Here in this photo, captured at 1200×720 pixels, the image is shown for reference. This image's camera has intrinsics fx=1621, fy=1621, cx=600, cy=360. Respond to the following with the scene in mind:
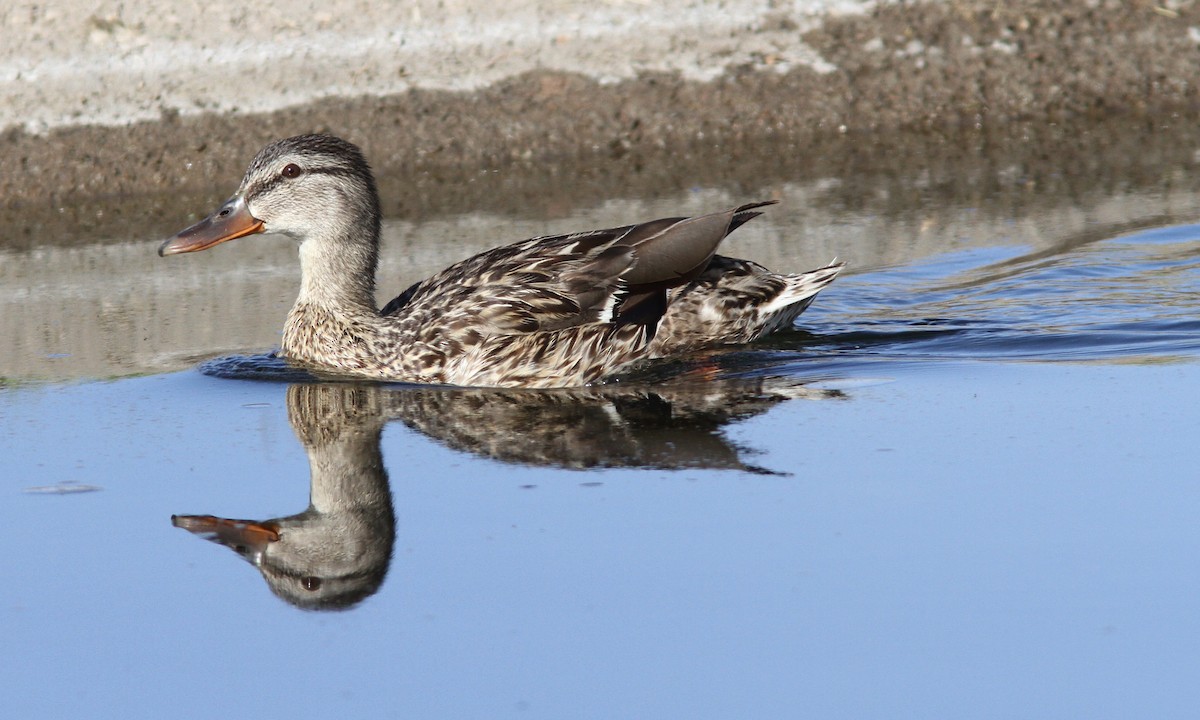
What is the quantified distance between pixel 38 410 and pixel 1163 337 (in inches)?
229

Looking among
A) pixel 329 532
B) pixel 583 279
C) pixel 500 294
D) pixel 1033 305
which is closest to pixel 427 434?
pixel 329 532

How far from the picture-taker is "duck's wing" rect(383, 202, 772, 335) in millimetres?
8641

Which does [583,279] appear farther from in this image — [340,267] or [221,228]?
[221,228]

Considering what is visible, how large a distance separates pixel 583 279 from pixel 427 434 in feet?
5.22

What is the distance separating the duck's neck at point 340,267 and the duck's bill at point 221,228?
44cm

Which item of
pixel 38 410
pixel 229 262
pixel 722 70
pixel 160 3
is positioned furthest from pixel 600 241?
pixel 160 3

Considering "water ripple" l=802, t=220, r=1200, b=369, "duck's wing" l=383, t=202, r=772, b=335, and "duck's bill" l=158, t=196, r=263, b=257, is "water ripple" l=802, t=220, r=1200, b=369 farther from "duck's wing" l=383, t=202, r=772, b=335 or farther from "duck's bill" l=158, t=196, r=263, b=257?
"duck's bill" l=158, t=196, r=263, b=257

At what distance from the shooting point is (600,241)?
8.82m

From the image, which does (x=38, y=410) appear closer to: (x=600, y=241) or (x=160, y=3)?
(x=600, y=241)

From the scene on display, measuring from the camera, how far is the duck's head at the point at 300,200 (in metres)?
8.91

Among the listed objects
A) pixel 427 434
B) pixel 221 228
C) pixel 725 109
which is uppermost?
pixel 725 109

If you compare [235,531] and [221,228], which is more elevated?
[221,228]

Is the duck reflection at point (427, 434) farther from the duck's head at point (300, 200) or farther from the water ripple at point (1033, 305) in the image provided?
the water ripple at point (1033, 305)

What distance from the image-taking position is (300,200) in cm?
905
